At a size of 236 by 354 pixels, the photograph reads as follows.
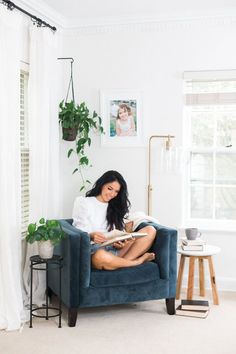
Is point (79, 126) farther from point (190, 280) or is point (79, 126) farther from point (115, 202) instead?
point (190, 280)

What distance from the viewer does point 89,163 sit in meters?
→ 5.23

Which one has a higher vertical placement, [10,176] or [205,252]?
[10,176]

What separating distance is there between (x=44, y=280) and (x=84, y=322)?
648 mm

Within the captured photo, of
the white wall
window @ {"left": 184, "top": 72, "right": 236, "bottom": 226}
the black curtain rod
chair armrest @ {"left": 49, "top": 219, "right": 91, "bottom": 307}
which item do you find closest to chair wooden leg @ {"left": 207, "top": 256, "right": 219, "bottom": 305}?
the white wall

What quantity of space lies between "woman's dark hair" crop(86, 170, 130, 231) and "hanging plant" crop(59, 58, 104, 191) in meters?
0.53

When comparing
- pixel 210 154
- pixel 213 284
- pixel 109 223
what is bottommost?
pixel 213 284

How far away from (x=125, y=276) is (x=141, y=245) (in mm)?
317

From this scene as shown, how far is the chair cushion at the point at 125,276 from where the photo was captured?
4.00 m

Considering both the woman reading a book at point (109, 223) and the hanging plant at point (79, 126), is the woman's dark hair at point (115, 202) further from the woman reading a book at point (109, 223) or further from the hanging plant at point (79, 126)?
the hanging plant at point (79, 126)

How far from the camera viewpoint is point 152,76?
507 cm

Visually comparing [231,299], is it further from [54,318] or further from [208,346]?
[54,318]

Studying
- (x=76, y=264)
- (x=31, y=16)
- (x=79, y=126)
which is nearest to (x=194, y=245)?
(x=76, y=264)

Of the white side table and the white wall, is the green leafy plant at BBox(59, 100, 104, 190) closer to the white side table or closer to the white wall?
the white wall

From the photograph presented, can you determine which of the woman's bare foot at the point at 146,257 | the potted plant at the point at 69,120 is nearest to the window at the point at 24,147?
the potted plant at the point at 69,120
